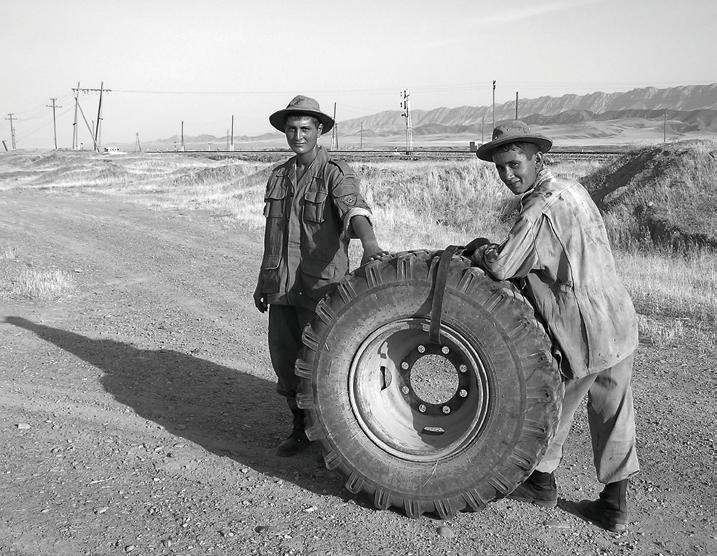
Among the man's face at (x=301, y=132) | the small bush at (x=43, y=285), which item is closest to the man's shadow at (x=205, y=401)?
the small bush at (x=43, y=285)

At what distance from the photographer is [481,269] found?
341cm

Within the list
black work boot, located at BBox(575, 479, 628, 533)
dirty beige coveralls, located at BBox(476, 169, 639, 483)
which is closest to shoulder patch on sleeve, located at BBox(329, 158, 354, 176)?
dirty beige coveralls, located at BBox(476, 169, 639, 483)

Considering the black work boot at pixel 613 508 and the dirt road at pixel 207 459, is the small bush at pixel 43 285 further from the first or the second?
the black work boot at pixel 613 508

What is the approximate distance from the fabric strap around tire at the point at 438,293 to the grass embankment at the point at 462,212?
13.5ft

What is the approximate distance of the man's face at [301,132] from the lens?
4234 mm

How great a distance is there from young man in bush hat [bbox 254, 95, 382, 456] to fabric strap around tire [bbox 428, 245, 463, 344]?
81 centimetres

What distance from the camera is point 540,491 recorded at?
12.1 feet

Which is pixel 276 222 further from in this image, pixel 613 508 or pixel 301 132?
pixel 613 508

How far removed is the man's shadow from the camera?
13.9 ft

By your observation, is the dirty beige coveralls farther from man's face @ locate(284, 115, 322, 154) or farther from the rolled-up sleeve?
man's face @ locate(284, 115, 322, 154)

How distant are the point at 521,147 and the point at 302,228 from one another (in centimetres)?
145

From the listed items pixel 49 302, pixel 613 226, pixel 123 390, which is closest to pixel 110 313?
pixel 49 302

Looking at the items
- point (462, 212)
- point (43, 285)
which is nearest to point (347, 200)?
point (43, 285)

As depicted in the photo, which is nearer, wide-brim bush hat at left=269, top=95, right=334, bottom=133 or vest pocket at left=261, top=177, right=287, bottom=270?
wide-brim bush hat at left=269, top=95, right=334, bottom=133
